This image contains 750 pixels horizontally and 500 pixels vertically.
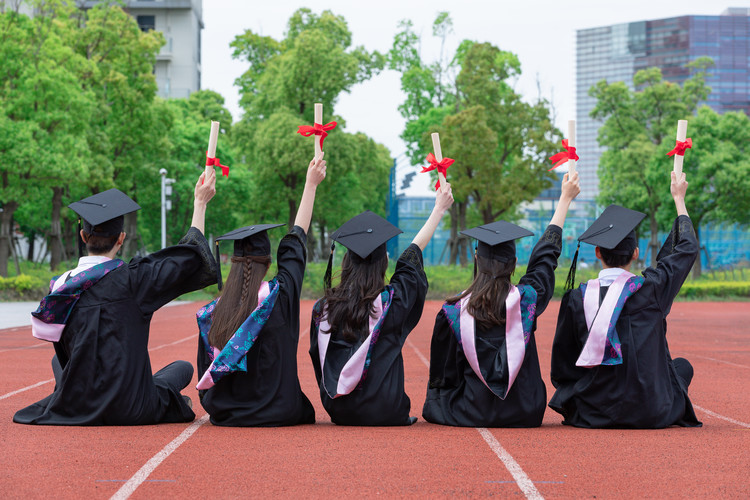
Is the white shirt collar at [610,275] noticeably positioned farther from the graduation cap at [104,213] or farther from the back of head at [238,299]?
the graduation cap at [104,213]

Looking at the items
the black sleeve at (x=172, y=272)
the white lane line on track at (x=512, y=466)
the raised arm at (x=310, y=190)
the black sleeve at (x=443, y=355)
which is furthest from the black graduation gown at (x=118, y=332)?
the white lane line on track at (x=512, y=466)

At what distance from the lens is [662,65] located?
15562 cm

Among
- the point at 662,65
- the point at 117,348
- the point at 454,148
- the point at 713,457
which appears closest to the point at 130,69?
the point at 454,148

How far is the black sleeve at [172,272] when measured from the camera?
19.4 feet

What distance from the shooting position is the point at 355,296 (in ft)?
19.8

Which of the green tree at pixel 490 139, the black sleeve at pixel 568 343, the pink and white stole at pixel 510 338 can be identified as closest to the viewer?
the pink and white stole at pixel 510 338

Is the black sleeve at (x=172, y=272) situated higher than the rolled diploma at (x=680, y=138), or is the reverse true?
the rolled diploma at (x=680, y=138)

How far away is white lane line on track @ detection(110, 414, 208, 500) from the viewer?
428 centimetres

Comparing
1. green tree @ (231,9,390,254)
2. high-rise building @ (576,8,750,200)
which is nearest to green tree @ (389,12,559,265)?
green tree @ (231,9,390,254)

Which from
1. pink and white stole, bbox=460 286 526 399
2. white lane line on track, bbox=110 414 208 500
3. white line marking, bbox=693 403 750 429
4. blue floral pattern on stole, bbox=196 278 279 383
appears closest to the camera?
white lane line on track, bbox=110 414 208 500

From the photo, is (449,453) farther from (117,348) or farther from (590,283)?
(117,348)

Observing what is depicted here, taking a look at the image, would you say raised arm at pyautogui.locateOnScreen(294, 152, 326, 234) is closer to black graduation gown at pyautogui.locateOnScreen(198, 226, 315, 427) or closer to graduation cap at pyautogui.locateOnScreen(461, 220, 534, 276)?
black graduation gown at pyautogui.locateOnScreen(198, 226, 315, 427)

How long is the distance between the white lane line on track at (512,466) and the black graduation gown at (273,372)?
1362 millimetres

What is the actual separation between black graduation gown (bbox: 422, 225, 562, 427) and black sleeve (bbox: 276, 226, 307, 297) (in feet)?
3.46
